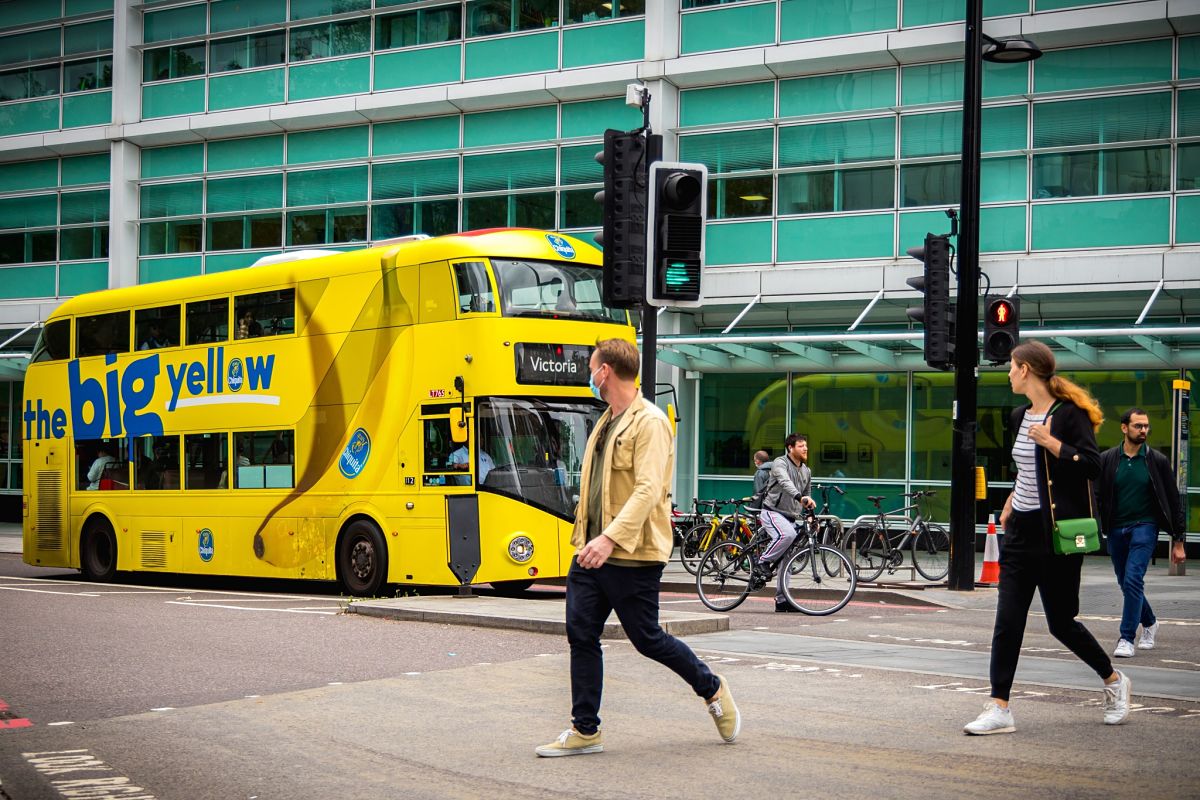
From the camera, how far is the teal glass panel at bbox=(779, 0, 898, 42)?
24.3 metres

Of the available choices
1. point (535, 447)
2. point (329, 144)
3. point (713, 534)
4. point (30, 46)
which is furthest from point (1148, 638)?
point (30, 46)

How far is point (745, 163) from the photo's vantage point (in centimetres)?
2597

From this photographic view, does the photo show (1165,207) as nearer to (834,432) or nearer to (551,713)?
(834,432)

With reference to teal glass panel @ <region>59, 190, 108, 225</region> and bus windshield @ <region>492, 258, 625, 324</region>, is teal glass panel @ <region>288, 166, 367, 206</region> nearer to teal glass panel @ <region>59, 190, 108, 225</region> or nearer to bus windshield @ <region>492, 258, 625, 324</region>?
teal glass panel @ <region>59, 190, 108, 225</region>

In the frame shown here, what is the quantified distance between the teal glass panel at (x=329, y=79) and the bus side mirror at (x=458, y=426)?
15.8 m

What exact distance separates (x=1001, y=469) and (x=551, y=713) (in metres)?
17.7

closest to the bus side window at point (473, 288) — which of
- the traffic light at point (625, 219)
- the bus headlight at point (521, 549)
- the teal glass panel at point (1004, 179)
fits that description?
the bus headlight at point (521, 549)

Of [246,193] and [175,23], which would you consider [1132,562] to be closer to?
[246,193]

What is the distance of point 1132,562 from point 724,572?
5.00 metres

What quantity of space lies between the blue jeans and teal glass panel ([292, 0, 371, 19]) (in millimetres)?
22833

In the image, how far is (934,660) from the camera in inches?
411

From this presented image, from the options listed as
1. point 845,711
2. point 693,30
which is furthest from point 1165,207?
point 845,711

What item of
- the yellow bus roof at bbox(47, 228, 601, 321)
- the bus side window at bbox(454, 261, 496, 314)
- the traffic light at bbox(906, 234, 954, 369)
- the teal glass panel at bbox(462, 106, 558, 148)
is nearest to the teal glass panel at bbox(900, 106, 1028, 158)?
the teal glass panel at bbox(462, 106, 558, 148)

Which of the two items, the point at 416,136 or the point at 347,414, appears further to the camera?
the point at 416,136
